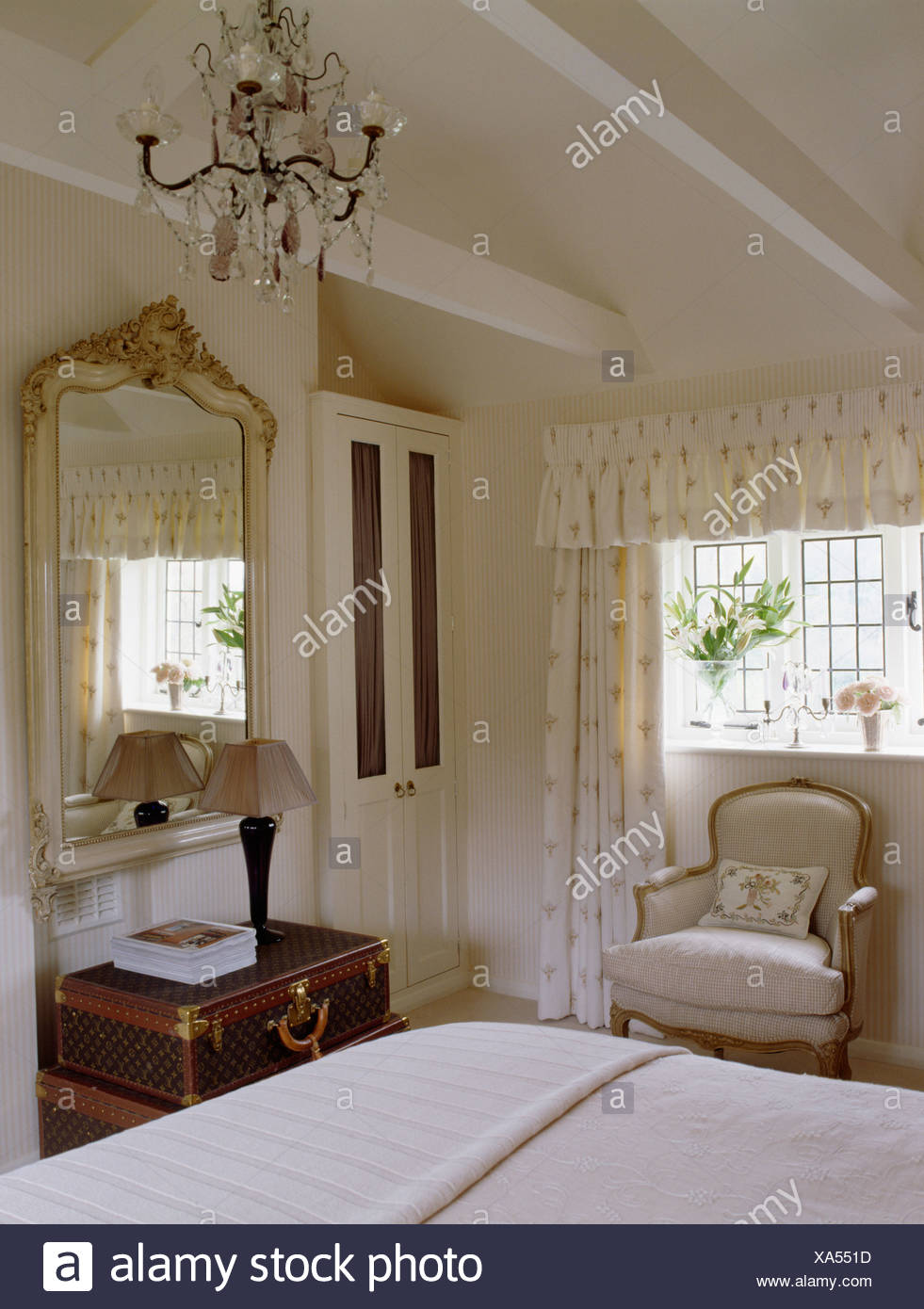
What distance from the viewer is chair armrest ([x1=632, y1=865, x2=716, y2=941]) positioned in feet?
12.8

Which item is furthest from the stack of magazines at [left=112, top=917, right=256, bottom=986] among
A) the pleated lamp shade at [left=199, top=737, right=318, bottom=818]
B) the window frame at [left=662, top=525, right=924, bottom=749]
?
the window frame at [left=662, top=525, right=924, bottom=749]

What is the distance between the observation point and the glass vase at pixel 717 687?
14.3ft

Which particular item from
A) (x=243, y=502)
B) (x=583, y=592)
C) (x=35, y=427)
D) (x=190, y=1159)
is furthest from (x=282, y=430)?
(x=190, y=1159)

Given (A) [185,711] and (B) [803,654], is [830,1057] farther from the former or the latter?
(A) [185,711]

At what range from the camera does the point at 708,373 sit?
4227mm

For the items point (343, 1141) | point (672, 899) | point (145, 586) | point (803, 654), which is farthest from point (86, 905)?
point (803, 654)

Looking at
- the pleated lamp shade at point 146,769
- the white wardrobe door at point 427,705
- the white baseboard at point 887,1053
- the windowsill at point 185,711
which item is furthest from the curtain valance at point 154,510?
the white baseboard at point 887,1053

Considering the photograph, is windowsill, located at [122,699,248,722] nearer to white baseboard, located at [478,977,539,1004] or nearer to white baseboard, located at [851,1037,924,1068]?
white baseboard, located at [478,977,539,1004]

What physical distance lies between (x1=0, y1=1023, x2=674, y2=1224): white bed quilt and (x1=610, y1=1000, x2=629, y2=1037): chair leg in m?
1.50

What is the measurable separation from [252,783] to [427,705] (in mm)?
1492

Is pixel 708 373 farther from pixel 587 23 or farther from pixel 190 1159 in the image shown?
pixel 190 1159

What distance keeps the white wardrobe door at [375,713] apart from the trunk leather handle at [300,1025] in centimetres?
101

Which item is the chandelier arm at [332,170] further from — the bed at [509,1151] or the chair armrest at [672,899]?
the chair armrest at [672,899]

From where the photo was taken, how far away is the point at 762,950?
11.6ft
